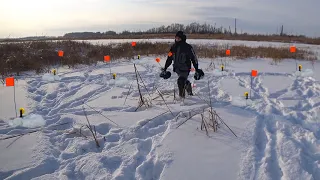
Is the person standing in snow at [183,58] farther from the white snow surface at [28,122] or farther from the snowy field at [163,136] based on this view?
the white snow surface at [28,122]

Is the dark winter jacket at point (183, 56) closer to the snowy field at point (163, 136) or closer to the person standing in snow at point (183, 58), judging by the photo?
the person standing in snow at point (183, 58)

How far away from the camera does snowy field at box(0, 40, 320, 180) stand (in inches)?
125

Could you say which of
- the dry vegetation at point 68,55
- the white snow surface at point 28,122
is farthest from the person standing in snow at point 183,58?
the dry vegetation at point 68,55

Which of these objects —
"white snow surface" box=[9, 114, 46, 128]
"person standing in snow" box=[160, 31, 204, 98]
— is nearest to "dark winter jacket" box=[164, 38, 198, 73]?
"person standing in snow" box=[160, 31, 204, 98]

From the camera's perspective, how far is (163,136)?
4.09 m

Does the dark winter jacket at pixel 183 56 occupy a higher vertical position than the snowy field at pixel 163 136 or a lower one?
higher

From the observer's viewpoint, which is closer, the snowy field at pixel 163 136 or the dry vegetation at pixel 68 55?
the snowy field at pixel 163 136

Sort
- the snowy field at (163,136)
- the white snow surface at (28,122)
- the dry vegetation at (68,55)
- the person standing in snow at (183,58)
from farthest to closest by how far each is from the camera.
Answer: the dry vegetation at (68,55)
the person standing in snow at (183,58)
the white snow surface at (28,122)
the snowy field at (163,136)

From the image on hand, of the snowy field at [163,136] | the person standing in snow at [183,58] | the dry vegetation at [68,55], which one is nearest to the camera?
the snowy field at [163,136]

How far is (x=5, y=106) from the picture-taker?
6.04 m

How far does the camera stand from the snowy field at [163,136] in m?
3.17

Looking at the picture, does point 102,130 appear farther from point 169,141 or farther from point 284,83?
point 284,83

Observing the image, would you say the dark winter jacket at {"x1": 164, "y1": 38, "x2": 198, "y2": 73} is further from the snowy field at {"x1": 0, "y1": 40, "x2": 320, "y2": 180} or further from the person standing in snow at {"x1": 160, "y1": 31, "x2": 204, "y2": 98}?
the snowy field at {"x1": 0, "y1": 40, "x2": 320, "y2": 180}

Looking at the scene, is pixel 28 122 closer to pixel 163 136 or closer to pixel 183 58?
pixel 163 136
